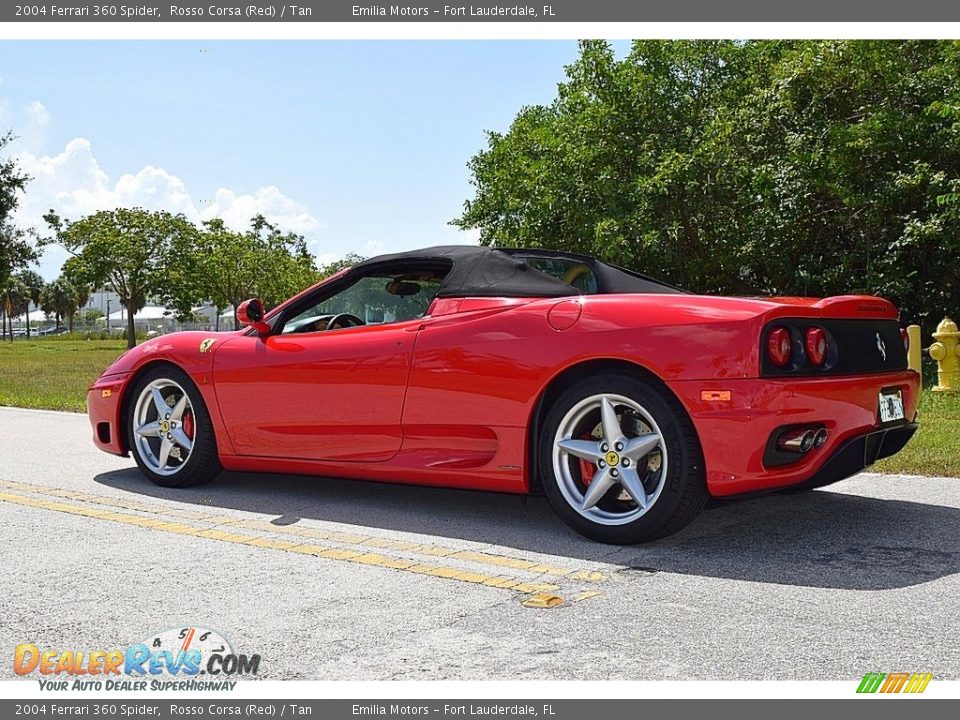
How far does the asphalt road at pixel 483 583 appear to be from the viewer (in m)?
3.22

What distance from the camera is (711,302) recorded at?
179 inches

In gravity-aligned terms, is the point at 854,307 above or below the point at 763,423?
above

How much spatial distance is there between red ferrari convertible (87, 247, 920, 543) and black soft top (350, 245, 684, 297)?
0.04 ft

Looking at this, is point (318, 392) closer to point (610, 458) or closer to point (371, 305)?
point (371, 305)

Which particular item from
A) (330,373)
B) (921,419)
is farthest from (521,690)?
(921,419)

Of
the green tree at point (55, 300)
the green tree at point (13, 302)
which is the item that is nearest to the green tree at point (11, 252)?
the green tree at point (13, 302)

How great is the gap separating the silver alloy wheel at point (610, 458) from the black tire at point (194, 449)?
7.88 ft

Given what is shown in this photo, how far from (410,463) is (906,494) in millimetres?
2742

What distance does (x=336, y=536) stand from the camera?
503cm

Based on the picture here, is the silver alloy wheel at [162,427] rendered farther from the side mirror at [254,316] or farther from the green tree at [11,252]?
the green tree at [11,252]

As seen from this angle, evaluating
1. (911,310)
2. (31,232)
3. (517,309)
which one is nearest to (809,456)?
(517,309)

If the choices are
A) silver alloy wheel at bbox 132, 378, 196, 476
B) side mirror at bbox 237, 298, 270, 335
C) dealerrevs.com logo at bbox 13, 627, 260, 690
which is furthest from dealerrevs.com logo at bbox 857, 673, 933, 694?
silver alloy wheel at bbox 132, 378, 196, 476

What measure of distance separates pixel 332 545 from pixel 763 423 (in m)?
1.95

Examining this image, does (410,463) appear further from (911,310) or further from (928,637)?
(911,310)
